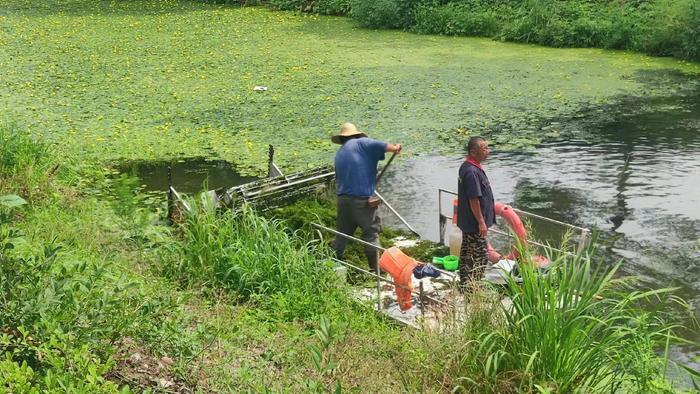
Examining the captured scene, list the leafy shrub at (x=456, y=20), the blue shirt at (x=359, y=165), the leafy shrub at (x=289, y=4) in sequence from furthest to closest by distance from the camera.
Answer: the leafy shrub at (x=289, y=4) → the leafy shrub at (x=456, y=20) → the blue shirt at (x=359, y=165)

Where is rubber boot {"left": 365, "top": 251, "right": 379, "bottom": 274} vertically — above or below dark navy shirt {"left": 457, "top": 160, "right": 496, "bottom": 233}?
below

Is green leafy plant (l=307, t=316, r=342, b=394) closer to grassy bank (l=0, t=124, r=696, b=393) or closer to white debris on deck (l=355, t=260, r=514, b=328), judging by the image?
grassy bank (l=0, t=124, r=696, b=393)

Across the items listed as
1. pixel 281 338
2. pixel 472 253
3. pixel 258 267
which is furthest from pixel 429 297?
pixel 258 267

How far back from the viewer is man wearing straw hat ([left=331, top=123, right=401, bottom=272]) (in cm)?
768

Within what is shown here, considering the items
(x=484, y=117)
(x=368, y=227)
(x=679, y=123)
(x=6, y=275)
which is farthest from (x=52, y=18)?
(x=6, y=275)

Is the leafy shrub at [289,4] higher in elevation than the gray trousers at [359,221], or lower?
higher

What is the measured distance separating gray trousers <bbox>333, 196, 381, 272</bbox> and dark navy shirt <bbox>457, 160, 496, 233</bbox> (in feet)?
3.41

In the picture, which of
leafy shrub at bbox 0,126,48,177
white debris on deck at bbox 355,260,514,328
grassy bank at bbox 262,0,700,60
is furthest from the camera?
grassy bank at bbox 262,0,700,60

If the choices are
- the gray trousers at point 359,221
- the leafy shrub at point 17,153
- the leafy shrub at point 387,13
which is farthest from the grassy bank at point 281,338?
the leafy shrub at point 387,13

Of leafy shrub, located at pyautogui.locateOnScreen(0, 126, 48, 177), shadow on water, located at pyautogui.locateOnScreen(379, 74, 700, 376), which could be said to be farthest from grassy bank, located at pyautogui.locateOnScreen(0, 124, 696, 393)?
leafy shrub, located at pyautogui.locateOnScreen(0, 126, 48, 177)

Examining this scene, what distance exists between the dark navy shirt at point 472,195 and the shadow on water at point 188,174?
4569mm

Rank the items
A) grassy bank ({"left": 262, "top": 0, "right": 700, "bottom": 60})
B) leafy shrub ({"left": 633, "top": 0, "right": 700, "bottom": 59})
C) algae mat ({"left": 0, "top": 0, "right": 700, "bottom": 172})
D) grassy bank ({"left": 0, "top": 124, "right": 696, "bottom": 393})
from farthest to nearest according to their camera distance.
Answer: grassy bank ({"left": 262, "top": 0, "right": 700, "bottom": 60}) < leafy shrub ({"left": 633, "top": 0, "right": 700, "bottom": 59}) < algae mat ({"left": 0, "top": 0, "right": 700, "bottom": 172}) < grassy bank ({"left": 0, "top": 124, "right": 696, "bottom": 393})

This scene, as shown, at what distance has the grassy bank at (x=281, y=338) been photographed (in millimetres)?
4293

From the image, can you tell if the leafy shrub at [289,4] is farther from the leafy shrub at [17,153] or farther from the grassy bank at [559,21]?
the leafy shrub at [17,153]
